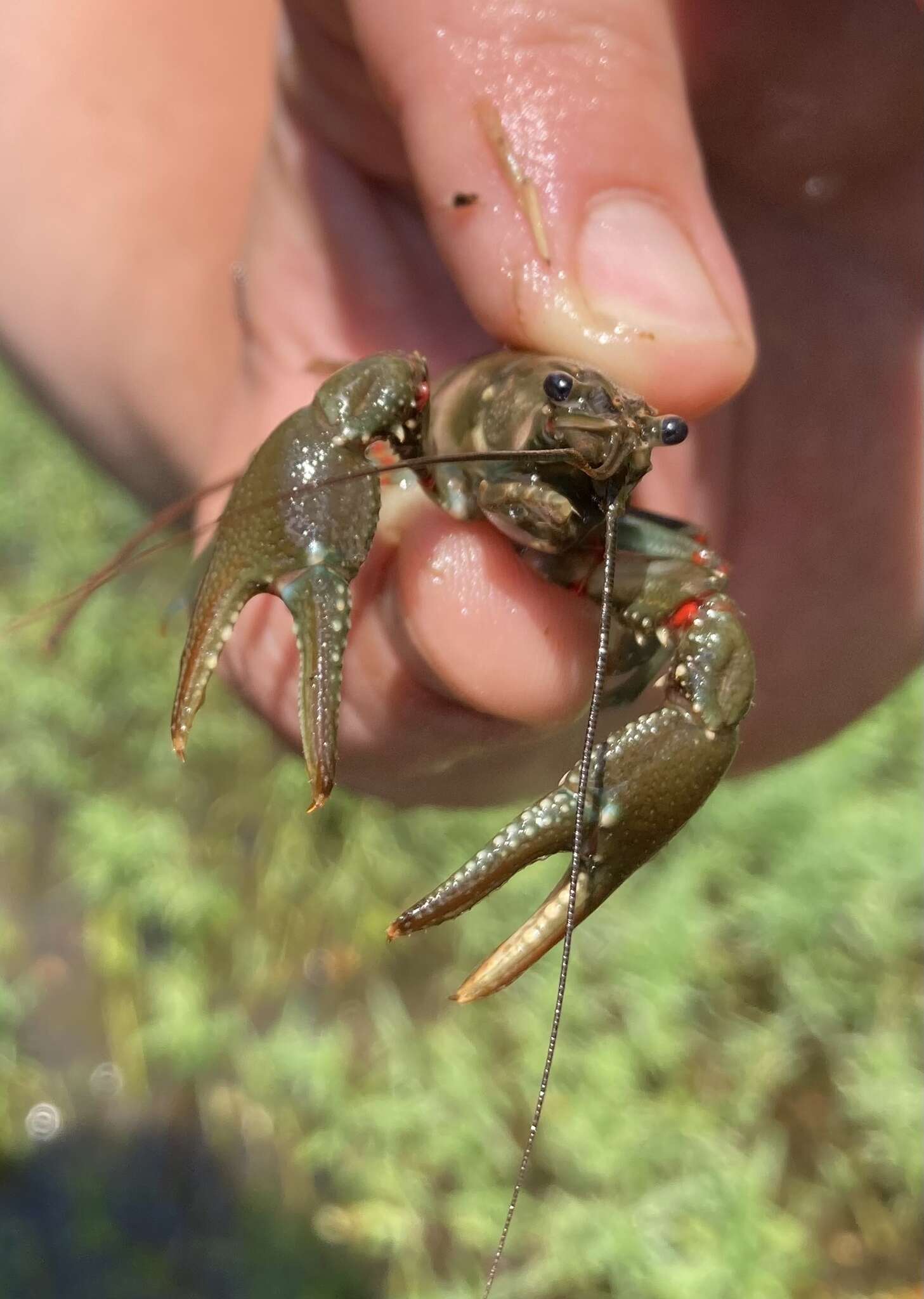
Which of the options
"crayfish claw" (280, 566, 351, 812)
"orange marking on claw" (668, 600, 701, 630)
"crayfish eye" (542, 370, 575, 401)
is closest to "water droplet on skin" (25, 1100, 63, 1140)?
"crayfish claw" (280, 566, 351, 812)

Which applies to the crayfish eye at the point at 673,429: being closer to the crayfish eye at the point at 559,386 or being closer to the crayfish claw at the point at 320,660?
the crayfish eye at the point at 559,386

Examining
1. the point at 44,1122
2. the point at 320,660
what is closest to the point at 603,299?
the point at 320,660

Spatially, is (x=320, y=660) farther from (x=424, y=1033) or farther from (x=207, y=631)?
(x=424, y=1033)

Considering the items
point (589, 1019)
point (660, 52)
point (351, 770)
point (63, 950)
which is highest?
point (660, 52)

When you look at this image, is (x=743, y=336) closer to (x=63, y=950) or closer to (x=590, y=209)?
(x=590, y=209)

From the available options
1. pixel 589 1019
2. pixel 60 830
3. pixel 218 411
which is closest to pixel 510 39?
pixel 218 411

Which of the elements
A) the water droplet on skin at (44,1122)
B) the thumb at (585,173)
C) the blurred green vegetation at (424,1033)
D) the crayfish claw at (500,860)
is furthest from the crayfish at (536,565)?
the water droplet on skin at (44,1122)
